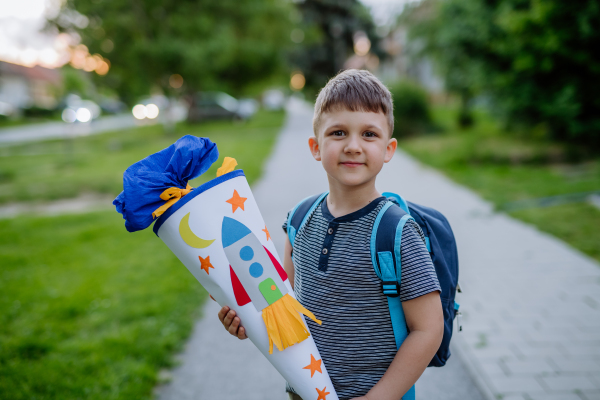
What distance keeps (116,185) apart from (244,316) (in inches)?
361

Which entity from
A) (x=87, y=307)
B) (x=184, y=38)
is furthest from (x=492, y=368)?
(x=184, y=38)

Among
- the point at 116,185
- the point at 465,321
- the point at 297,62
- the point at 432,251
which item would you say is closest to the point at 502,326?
the point at 465,321

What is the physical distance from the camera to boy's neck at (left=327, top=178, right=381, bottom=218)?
1365mm

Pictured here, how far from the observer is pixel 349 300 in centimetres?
134

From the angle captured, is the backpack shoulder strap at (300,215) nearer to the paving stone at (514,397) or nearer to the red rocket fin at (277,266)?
the red rocket fin at (277,266)

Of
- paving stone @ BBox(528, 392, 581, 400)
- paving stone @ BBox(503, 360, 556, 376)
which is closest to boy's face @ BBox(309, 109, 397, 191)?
paving stone @ BBox(528, 392, 581, 400)

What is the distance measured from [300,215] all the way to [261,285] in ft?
1.29

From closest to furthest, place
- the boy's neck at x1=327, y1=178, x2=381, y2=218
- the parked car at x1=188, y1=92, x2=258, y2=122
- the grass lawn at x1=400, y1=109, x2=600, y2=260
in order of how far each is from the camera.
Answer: the boy's neck at x1=327, y1=178, x2=381, y2=218 < the grass lawn at x1=400, y1=109, x2=600, y2=260 < the parked car at x1=188, y1=92, x2=258, y2=122

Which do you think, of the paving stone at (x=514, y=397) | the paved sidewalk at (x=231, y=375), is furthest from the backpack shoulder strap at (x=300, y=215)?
the paving stone at (x=514, y=397)

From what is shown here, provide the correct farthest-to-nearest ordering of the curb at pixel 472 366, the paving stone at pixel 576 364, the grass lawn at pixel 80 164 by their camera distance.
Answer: the grass lawn at pixel 80 164 < the paving stone at pixel 576 364 < the curb at pixel 472 366

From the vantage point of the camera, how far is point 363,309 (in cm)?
133

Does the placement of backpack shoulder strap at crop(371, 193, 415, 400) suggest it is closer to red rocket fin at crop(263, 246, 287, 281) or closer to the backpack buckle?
the backpack buckle

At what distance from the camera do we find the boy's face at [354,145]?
51.7 inches

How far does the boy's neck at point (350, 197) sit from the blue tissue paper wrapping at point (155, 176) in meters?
0.44
